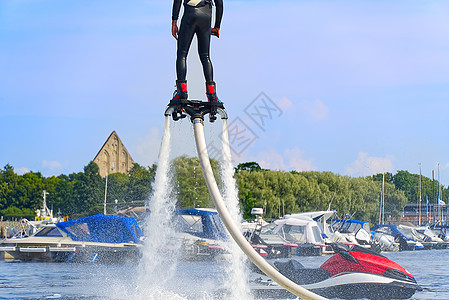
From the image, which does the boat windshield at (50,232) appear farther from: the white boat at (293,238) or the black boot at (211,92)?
the black boot at (211,92)

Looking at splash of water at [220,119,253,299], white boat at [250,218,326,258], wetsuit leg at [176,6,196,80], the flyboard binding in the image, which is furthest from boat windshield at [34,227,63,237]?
wetsuit leg at [176,6,196,80]

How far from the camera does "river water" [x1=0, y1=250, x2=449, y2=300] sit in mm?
15238

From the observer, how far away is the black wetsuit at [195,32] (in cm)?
905

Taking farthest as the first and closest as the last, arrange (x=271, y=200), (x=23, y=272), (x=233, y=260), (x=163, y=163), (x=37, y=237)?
(x=271, y=200) < (x=37, y=237) < (x=23, y=272) < (x=233, y=260) < (x=163, y=163)

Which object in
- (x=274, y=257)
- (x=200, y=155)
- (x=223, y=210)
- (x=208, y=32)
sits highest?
(x=208, y=32)

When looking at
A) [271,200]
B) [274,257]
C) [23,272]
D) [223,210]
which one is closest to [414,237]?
[271,200]

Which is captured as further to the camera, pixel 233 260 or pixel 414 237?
pixel 414 237

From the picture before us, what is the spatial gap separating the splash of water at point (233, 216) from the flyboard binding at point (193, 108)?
477 millimetres

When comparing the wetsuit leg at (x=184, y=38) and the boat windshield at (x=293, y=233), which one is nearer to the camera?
the wetsuit leg at (x=184, y=38)

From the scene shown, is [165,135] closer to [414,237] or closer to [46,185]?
[414,237]

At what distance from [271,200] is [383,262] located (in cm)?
5929

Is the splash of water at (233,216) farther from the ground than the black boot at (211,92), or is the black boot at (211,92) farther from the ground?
the black boot at (211,92)

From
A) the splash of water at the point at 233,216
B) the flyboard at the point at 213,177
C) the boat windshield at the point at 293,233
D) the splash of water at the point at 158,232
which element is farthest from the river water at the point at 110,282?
the boat windshield at the point at 293,233

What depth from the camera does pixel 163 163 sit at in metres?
10.2
